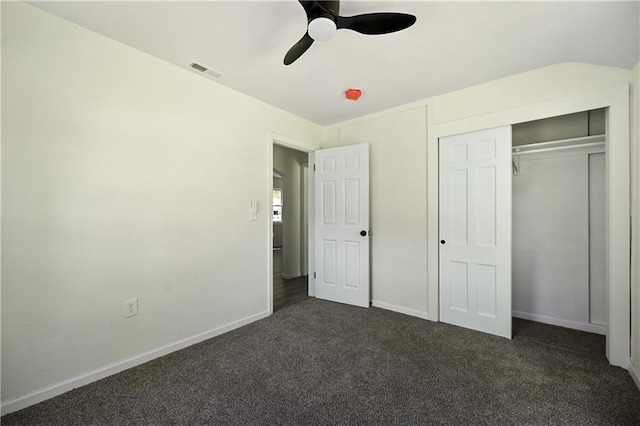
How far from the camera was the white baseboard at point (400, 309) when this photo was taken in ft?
10.2

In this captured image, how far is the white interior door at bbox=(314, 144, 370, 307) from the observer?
11.4 feet

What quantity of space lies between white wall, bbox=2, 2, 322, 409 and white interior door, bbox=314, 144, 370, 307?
1.24 metres

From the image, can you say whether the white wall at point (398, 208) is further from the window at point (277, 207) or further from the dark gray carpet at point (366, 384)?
the window at point (277, 207)

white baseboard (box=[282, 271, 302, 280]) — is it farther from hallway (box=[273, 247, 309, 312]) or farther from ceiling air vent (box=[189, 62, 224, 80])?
ceiling air vent (box=[189, 62, 224, 80])

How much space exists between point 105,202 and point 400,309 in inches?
119

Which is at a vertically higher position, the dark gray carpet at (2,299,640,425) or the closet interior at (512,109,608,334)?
the closet interior at (512,109,608,334)

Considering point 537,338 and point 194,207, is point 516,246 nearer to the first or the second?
point 537,338

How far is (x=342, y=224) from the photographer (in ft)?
11.9

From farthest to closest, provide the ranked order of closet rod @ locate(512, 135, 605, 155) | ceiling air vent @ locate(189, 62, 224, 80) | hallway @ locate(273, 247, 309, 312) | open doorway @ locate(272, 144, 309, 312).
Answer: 1. open doorway @ locate(272, 144, 309, 312)
2. hallway @ locate(273, 247, 309, 312)
3. closet rod @ locate(512, 135, 605, 155)
4. ceiling air vent @ locate(189, 62, 224, 80)

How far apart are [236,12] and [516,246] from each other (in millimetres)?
3412

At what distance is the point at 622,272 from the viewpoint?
6.81 feet

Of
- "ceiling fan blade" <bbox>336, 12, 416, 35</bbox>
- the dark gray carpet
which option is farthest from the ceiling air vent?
the dark gray carpet

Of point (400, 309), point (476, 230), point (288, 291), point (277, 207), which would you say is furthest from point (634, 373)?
point (277, 207)

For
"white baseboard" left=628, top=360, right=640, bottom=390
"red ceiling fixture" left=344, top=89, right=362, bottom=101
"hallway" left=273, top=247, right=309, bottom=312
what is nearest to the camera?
"white baseboard" left=628, top=360, right=640, bottom=390
